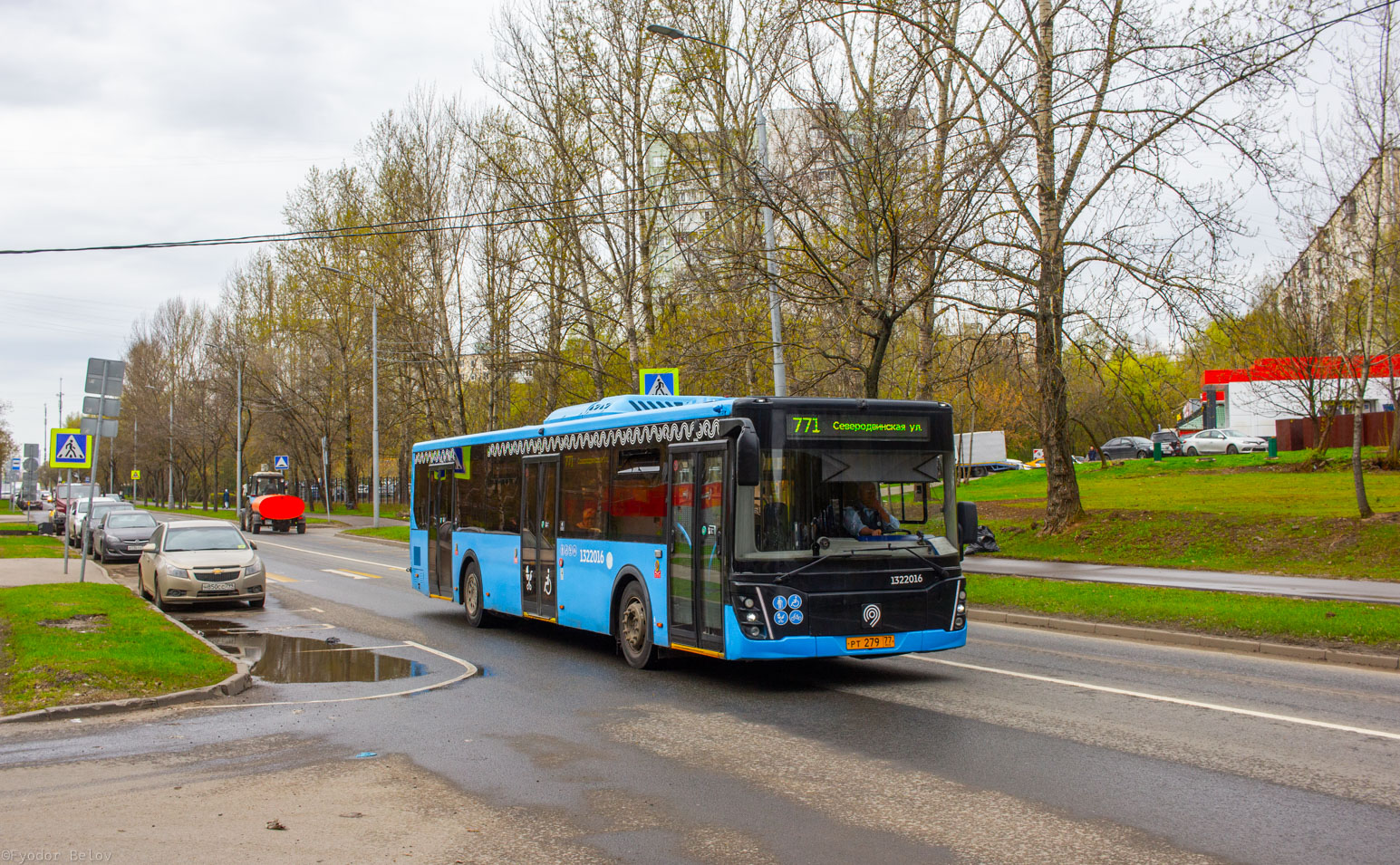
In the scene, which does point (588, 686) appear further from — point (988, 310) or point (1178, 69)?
point (1178, 69)

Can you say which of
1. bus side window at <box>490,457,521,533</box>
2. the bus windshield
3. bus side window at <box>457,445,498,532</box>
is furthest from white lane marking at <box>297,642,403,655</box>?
the bus windshield

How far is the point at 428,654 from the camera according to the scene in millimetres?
13047

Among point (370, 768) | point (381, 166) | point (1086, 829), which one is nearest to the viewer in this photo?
point (1086, 829)

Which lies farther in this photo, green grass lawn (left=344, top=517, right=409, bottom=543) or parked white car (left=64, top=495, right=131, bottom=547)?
green grass lawn (left=344, top=517, right=409, bottom=543)

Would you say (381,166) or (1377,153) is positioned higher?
(381,166)

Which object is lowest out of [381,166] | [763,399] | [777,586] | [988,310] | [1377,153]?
[777,586]

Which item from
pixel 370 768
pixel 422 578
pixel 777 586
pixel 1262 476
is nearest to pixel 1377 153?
pixel 1262 476

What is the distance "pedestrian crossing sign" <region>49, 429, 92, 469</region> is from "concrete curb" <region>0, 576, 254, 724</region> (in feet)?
44.1

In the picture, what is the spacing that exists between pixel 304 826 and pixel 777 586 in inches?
192

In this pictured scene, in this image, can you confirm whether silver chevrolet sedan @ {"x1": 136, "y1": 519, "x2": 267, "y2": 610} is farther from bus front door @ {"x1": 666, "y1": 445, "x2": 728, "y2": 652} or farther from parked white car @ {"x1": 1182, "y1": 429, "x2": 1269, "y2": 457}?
parked white car @ {"x1": 1182, "y1": 429, "x2": 1269, "y2": 457}

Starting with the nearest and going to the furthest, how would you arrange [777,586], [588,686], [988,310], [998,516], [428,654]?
1. [777,586]
2. [588,686]
3. [428,654]
4. [988,310]
5. [998,516]

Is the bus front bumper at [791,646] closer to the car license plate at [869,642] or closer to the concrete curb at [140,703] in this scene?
the car license plate at [869,642]

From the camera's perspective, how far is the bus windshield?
1002cm

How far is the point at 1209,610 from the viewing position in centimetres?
1472
